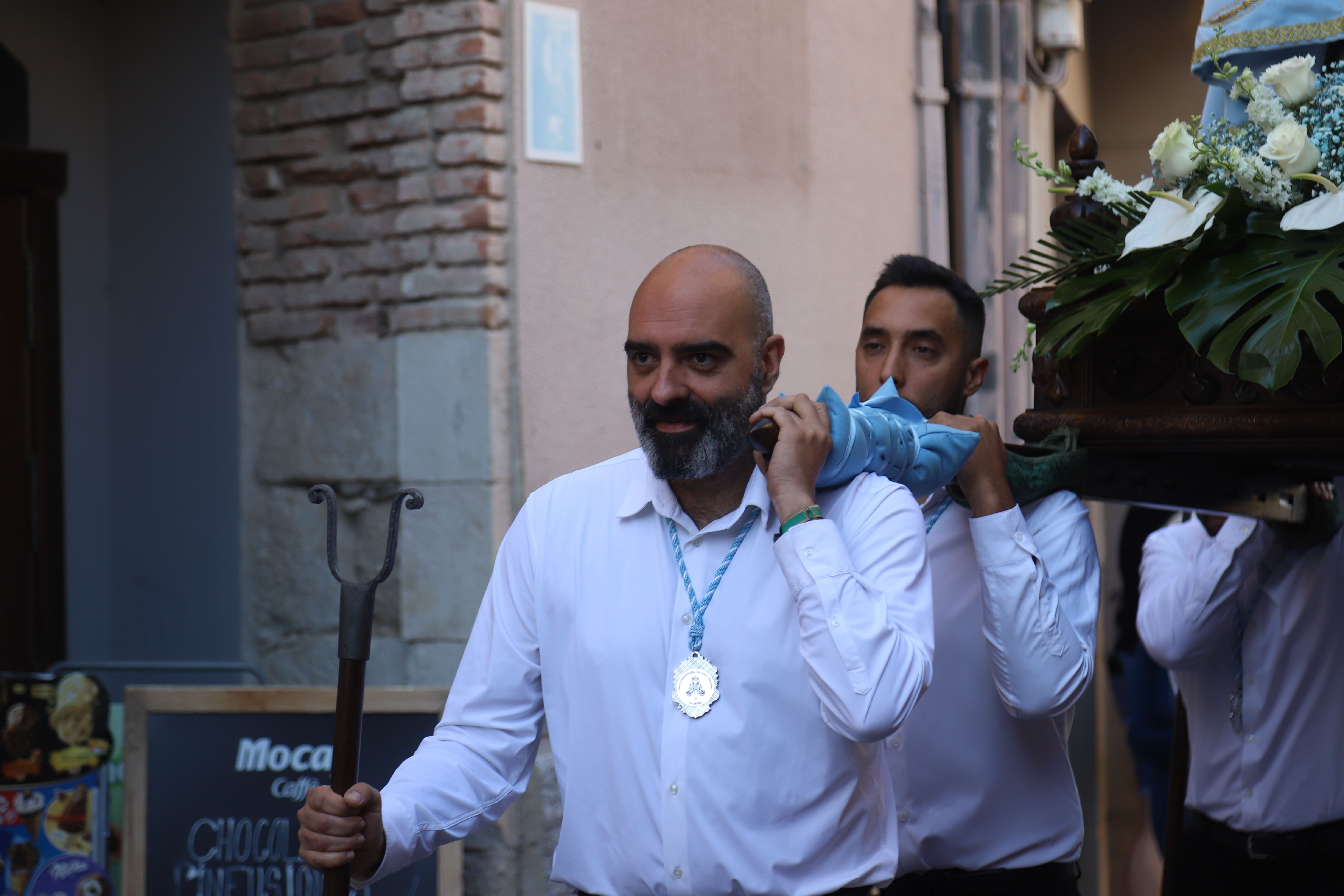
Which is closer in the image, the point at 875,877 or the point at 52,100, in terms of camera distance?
the point at 875,877

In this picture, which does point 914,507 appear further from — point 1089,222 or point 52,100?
point 52,100

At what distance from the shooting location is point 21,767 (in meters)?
3.42

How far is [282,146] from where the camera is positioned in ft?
14.4

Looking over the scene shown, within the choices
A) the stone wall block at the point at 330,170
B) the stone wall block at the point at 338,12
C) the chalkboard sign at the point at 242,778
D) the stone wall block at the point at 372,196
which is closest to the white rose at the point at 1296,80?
the chalkboard sign at the point at 242,778

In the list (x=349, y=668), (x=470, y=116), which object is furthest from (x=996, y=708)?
(x=470, y=116)

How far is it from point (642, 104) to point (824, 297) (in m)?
1.33

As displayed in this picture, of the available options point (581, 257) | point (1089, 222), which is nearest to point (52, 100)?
point (581, 257)

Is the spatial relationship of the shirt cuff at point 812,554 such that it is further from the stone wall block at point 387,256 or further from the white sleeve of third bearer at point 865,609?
the stone wall block at point 387,256

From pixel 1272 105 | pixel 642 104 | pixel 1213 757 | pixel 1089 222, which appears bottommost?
pixel 1213 757

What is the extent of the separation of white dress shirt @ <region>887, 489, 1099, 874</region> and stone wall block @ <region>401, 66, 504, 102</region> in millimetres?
2036

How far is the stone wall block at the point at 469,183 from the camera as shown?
4027 mm

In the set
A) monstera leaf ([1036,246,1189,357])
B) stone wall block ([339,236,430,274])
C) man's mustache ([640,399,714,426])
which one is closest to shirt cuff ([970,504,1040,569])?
monstera leaf ([1036,246,1189,357])

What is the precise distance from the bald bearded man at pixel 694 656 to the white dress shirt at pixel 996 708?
400mm

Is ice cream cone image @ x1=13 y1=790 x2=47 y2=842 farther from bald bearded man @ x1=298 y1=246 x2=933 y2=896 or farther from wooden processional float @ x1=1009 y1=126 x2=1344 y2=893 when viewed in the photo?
wooden processional float @ x1=1009 y1=126 x2=1344 y2=893
